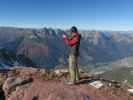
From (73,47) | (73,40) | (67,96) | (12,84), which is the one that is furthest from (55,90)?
(73,40)

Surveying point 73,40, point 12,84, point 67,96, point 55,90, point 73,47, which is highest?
point 73,40

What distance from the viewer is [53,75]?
25.0m

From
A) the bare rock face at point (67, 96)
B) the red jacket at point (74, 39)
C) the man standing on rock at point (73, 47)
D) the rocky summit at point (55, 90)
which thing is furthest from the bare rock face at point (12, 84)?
the red jacket at point (74, 39)

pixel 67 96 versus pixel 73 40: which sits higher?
pixel 73 40

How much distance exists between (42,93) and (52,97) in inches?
49.2

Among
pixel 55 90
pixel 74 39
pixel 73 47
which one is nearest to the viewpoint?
pixel 55 90

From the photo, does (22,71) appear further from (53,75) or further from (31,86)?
(31,86)

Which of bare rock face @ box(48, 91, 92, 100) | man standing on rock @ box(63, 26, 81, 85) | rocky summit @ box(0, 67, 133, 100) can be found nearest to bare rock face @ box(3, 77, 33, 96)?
rocky summit @ box(0, 67, 133, 100)

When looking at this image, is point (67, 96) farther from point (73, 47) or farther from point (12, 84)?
point (12, 84)

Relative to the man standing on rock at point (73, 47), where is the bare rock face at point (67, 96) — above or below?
below

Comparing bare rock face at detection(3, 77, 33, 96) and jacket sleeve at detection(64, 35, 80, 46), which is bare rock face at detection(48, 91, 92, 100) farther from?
jacket sleeve at detection(64, 35, 80, 46)

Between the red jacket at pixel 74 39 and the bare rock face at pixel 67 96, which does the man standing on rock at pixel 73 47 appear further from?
the bare rock face at pixel 67 96

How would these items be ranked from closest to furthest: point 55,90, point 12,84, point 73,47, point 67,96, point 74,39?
1. point 67,96
2. point 55,90
3. point 74,39
4. point 73,47
5. point 12,84

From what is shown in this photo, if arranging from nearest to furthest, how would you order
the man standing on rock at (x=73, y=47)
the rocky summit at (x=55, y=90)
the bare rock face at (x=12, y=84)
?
the rocky summit at (x=55, y=90)
the man standing on rock at (x=73, y=47)
the bare rock face at (x=12, y=84)
